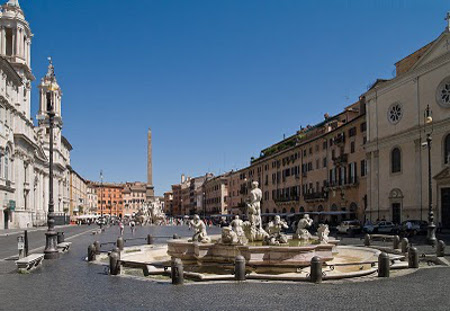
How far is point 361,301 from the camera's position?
30.7 feet

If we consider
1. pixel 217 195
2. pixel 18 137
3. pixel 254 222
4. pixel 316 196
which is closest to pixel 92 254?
pixel 254 222

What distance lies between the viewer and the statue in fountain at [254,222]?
1661 centimetres

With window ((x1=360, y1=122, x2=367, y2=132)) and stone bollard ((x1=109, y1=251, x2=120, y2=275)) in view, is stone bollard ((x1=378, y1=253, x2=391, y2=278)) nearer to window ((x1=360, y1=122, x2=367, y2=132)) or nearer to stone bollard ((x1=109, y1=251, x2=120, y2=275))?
stone bollard ((x1=109, y1=251, x2=120, y2=275))

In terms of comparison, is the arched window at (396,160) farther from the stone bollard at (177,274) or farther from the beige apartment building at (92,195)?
the beige apartment building at (92,195)

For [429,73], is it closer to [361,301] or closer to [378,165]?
[378,165]

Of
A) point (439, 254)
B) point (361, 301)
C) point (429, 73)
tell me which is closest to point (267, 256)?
point (361, 301)

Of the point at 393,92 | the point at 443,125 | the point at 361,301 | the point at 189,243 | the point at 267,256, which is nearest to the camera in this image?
the point at 361,301

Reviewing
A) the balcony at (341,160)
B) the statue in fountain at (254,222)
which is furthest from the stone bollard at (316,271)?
the balcony at (341,160)

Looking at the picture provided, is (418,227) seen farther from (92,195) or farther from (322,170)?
(92,195)

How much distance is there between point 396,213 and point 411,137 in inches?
260

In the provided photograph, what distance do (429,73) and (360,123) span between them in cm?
1067

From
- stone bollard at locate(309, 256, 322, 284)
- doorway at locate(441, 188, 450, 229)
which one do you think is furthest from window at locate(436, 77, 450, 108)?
stone bollard at locate(309, 256, 322, 284)

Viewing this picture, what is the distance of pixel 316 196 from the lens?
53.6m

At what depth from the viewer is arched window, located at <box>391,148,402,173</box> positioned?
3888 cm
